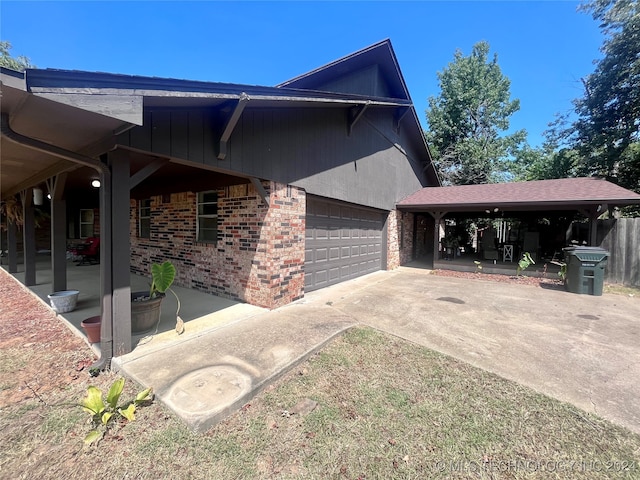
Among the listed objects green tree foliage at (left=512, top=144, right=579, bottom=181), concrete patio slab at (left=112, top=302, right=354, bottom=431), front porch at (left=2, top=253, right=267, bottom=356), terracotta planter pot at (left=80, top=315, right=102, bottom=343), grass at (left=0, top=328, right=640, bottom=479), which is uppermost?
green tree foliage at (left=512, top=144, right=579, bottom=181)

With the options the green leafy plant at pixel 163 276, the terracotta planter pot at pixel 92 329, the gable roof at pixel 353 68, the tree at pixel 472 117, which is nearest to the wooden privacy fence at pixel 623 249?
the gable roof at pixel 353 68

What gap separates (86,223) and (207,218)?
10.0 metres

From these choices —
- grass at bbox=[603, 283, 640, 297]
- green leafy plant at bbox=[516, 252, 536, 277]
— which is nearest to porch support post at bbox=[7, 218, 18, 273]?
green leafy plant at bbox=[516, 252, 536, 277]

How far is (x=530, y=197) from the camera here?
9.81m

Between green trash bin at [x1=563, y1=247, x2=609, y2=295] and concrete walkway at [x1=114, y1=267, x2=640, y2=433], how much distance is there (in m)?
0.39

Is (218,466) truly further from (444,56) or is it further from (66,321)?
(444,56)

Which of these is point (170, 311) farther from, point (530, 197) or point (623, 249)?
point (623, 249)

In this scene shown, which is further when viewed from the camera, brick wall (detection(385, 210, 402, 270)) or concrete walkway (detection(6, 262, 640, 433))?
brick wall (detection(385, 210, 402, 270))

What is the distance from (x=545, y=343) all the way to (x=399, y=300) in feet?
8.95

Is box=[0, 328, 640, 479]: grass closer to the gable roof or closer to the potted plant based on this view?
the gable roof

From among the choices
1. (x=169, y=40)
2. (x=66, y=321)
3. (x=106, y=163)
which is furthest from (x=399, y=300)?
(x=169, y=40)

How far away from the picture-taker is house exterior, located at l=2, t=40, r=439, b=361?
9.05ft

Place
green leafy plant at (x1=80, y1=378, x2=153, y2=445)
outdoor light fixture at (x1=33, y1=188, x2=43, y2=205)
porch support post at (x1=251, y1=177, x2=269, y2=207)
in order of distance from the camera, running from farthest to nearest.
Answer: outdoor light fixture at (x1=33, y1=188, x2=43, y2=205) < porch support post at (x1=251, y1=177, x2=269, y2=207) < green leafy plant at (x1=80, y1=378, x2=153, y2=445)

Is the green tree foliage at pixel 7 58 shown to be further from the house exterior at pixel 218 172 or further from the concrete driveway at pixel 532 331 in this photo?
the concrete driveway at pixel 532 331
